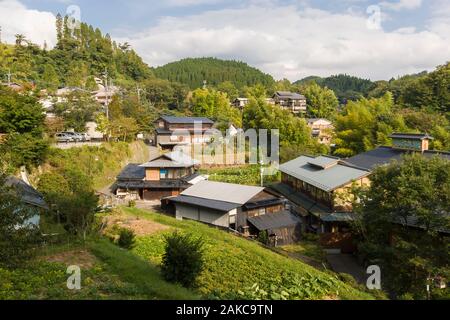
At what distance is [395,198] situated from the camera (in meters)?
13.4

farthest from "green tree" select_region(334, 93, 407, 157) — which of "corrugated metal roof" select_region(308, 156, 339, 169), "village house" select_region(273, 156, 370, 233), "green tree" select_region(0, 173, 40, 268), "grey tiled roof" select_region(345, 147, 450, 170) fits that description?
"green tree" select_region(0, 173, 40, 268)

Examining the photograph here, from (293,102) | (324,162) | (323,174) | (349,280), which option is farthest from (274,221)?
(293,102)

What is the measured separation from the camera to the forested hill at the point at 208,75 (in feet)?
325

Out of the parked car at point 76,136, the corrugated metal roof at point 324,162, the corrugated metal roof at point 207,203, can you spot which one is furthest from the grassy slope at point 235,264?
the parked car at point 76,136

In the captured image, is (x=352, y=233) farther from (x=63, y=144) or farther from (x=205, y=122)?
(x=205, y=122)

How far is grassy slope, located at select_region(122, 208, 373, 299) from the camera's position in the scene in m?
11.8

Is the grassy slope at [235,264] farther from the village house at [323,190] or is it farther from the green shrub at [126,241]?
the village house at [323,190]

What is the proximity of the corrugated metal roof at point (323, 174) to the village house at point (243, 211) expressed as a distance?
2831 mm

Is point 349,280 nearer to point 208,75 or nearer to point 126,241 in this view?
point 126,241

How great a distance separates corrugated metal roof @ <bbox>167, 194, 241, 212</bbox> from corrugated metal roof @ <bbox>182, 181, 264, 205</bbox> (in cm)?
33

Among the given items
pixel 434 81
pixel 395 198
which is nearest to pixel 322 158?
pixel 395 198

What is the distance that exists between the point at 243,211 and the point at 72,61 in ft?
190

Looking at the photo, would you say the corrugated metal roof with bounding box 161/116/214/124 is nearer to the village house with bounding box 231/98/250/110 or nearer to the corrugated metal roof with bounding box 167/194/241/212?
the village house with bounding box 231/98/250/110

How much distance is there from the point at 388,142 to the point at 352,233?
58.3 feet
